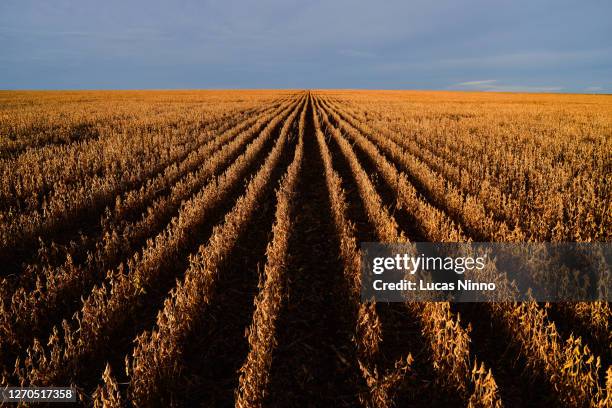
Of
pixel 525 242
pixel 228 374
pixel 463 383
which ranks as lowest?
pixel 228 374

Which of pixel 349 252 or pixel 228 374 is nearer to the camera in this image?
pixel 228 374

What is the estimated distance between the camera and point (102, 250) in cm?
530

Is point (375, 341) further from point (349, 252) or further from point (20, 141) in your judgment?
point (20, 141)

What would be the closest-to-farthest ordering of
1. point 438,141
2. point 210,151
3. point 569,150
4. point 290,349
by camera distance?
point 290,349 → point 569,150 → point 210,151 → point 438,141

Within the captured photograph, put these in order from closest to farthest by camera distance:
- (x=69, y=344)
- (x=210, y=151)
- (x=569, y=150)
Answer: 1. (x=69, y=344)
2. (x=569, y=150)
3. (x=210, y=151)

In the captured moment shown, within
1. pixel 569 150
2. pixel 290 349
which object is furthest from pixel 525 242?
pixel 569 150

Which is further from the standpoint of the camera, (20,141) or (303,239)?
(20,141)

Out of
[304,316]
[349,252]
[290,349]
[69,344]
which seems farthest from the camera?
[349,252]

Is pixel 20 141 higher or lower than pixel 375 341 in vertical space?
higher

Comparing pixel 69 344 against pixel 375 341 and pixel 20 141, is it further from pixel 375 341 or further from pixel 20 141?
pixel 20 141

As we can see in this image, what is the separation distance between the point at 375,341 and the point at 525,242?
3076mm

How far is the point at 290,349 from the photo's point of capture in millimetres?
3633

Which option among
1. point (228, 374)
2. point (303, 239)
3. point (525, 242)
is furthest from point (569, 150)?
point (228, 374)

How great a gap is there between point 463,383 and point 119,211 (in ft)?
19.8
